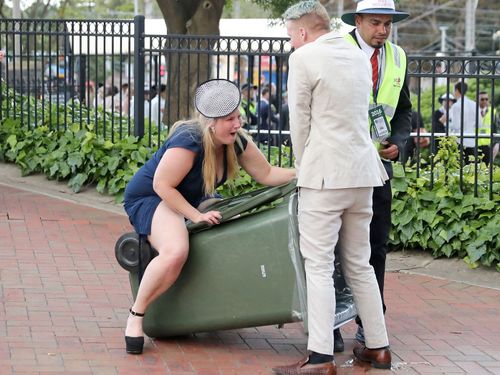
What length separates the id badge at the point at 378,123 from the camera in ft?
17.9

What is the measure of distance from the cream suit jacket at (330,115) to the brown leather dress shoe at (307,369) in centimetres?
86

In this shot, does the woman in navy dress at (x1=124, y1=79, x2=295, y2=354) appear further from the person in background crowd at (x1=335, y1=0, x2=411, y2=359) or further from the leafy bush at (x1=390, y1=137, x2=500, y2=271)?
the leafy bush at (x1=390, y1=137, x2=500, y2=271)

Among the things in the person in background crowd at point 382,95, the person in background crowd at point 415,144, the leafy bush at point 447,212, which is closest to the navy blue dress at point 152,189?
the person in background crowd at point 382,95

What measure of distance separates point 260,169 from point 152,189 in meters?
0.58

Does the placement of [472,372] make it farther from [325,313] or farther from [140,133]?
[140,133]

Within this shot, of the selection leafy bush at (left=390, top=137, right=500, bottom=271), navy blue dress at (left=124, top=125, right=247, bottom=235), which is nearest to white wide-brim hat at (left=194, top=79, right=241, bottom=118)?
navy blue dress at (left=124, top=125, right=247, bottom=235)

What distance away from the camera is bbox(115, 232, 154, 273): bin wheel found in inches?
221

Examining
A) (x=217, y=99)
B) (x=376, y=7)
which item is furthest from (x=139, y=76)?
(x=376, y=7)

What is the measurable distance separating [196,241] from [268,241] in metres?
0.42

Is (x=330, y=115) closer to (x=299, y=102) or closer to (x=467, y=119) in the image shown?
(x=299, y=102)

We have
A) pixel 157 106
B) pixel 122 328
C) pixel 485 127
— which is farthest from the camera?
pixel 485 127

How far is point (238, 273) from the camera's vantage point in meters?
5.38

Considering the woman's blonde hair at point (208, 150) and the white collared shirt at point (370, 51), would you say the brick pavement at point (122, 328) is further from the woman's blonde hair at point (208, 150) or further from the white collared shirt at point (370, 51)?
the white collared shirt at point (370, 51)

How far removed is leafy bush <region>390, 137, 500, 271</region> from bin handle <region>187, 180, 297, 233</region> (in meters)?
2.53
